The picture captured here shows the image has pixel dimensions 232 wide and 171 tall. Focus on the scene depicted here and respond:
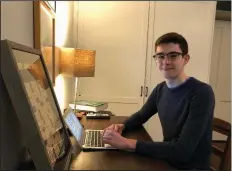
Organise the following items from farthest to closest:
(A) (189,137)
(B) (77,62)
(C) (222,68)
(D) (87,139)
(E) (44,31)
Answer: (C) (222,68) → (B) (77,62) → (E) (44,31) → (D) (87,139) → (A) (189,137)

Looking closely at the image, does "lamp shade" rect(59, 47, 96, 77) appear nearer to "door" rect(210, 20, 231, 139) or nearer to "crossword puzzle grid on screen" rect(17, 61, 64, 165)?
"crossword puzzle grid on screen" rect(17, 61, 64, 165)

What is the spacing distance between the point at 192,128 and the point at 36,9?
36.0 inches

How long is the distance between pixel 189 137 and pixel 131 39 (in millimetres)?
1961

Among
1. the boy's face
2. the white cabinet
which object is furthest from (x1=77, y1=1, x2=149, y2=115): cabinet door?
the boy's face

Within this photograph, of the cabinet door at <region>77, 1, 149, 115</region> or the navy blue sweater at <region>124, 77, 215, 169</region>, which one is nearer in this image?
the navy blue sweater at <region>124, 77, 215, 169</region>

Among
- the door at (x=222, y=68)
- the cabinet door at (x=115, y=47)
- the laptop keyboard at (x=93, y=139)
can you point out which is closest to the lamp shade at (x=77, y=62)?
the laptop keyboard at (x=93, y=139)

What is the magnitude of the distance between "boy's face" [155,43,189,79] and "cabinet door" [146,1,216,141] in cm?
153

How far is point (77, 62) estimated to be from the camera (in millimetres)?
1930

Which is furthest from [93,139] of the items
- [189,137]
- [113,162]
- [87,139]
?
[189,137]

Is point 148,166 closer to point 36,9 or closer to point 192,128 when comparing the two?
point 192,128

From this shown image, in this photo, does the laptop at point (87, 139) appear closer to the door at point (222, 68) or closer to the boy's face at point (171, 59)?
the boy's face at point (171, 59)

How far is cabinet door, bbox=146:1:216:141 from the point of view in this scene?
2910 millimetres

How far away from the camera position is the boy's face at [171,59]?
1387 mm

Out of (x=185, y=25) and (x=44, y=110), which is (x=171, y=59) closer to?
(x=44, y=110)
